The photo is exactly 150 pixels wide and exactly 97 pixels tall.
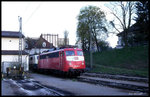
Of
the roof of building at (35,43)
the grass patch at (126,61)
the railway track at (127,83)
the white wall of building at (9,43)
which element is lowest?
the railway track at (127,83)

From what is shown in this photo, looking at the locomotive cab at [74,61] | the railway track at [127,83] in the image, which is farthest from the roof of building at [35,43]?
the railway track at [127,83]

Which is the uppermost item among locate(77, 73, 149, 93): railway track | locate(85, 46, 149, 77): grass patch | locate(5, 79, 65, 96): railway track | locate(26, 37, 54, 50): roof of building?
locate(26, 37, 54, 50): roof of building

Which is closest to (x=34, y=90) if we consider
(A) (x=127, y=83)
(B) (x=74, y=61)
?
(A) (x=127, y=83)

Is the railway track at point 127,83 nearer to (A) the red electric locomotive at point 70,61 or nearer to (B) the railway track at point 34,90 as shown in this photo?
(A) the red electric locomotive at point 70,61

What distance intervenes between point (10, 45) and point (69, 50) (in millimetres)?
19202

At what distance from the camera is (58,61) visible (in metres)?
26.0

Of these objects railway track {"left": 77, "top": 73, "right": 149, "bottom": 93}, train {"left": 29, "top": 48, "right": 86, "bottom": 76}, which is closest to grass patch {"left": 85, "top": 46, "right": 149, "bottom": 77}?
train {"left": 29, "top": 48, "right": 86, "bottom": 76}

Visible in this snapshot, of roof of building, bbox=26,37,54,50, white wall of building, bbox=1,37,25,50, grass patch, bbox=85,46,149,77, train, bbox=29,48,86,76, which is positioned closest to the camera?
train, bbox=29,48,86,76

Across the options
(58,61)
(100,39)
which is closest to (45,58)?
(58,61)

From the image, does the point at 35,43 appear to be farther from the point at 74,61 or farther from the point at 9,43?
the point at 74,61

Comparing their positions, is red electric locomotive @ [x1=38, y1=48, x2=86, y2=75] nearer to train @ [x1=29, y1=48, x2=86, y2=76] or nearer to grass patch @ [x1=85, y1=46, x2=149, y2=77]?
train @ [x1=29, y1=48, x2=86, y2=76]

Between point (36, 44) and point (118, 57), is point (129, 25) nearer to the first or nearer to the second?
point (118, 57)

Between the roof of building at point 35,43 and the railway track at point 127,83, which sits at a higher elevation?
the roof of building at point 35,43

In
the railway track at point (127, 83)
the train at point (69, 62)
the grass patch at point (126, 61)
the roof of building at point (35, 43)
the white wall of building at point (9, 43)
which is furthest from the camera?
the roof of building at point (35, 43)
